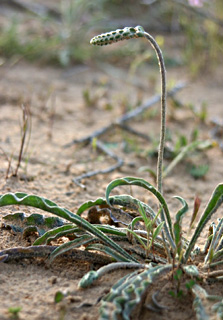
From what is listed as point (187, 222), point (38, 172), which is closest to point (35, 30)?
point (38, 172)

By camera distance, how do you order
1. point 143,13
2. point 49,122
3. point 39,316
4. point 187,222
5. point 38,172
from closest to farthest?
point 39,316 < point 187,222 < point 38,172 < point 49,122 < point 143,13

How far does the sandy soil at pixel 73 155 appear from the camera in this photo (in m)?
1.55

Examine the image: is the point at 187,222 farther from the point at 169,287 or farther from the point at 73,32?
the point at 73,32

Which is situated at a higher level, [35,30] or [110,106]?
[35,30]

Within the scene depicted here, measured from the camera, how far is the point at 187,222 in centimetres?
235

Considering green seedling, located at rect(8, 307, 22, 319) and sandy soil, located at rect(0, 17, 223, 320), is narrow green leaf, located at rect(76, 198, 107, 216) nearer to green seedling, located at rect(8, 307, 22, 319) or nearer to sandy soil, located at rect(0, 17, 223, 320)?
sandy soil, located at rect(0, 17, 223, 320)

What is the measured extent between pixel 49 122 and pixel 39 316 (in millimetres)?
2174

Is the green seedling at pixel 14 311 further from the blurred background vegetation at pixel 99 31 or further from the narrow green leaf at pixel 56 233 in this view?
the blurred background vegetation at pixel 99 31

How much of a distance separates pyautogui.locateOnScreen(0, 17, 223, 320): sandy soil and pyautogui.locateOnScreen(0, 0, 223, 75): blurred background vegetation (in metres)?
0.16

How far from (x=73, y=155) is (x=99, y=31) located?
10.4 ft

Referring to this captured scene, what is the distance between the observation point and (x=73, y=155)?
9.84ft

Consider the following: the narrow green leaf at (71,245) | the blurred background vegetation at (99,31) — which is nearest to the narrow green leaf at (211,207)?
the narrow green leaf at (71,245)

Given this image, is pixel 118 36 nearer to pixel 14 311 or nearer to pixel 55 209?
pixel 55 209

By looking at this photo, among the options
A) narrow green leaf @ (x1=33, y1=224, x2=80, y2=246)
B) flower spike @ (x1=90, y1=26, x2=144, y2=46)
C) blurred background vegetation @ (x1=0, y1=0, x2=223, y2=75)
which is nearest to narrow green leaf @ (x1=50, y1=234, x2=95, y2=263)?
narrow green leaf @ (x1=33, y1=224, x2=80, y2=246)
